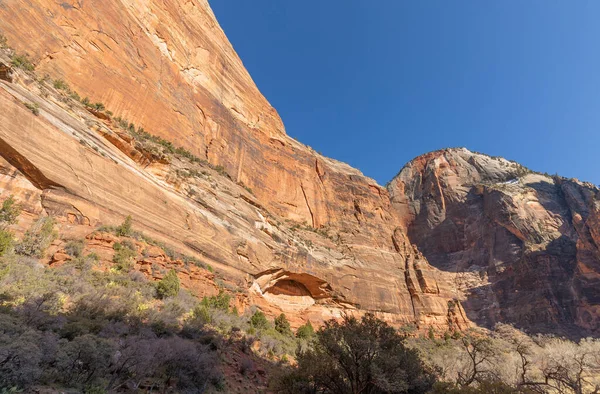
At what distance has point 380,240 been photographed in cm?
4422

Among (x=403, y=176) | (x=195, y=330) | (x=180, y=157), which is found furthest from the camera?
(x=403, y=176)

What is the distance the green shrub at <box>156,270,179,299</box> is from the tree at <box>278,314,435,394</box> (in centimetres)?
678

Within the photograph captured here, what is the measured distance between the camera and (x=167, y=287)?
46.7ft

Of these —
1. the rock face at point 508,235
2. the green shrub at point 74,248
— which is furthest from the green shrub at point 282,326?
the rock face at point 508,235

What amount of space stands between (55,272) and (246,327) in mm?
10034

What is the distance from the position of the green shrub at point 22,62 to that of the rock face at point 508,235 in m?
64.6

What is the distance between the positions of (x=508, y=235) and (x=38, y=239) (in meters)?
72.4

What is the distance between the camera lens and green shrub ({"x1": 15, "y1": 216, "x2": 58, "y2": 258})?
11.1 metres

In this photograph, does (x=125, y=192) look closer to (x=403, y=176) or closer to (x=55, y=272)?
(x=55, y=272)

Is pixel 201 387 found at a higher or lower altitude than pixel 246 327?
lower

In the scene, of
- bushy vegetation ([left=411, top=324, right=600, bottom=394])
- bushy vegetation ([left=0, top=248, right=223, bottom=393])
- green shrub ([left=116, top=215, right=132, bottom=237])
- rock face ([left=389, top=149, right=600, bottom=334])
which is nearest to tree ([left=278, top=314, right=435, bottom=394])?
bushy vegetation ([left=411, top=324, right=600, bottom=394])

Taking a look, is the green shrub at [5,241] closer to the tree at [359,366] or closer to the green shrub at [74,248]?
the green shrub at [74,248]

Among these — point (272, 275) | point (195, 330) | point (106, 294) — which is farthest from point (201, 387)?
point (272, 275)

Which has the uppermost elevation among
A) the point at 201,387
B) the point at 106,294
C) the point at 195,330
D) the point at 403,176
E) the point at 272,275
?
the point at 403,176
